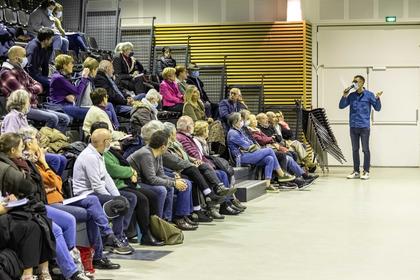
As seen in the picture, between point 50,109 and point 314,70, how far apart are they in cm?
780

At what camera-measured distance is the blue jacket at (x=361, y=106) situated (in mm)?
12891

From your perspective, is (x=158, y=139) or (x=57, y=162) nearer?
(x=57, y=162)

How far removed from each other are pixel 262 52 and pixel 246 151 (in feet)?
14.3

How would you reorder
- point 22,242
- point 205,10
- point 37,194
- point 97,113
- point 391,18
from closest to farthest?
point 22,242
point 37,194
point 97,113
point 391,18
point 205,10

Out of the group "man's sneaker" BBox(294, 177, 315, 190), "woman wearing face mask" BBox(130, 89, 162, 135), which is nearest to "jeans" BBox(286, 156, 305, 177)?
"man's sneaker" BBox(294, 177, 315, 190)

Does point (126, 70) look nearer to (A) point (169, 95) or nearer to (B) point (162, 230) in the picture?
(A) point (169, 95)

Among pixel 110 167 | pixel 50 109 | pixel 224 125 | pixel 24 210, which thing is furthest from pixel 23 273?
Result: pixel 224 125

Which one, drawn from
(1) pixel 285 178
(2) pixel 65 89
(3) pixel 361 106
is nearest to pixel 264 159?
(1) pixel 285 178

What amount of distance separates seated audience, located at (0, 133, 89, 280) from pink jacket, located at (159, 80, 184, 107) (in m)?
5.99

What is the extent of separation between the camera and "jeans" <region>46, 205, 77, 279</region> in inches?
196

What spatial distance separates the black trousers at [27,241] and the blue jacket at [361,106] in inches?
353

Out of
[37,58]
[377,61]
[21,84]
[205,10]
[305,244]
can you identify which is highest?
[205,10]

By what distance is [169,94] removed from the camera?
36.6ft

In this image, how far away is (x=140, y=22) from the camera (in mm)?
15422
